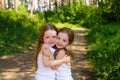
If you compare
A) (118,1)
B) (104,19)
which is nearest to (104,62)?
(118,1)

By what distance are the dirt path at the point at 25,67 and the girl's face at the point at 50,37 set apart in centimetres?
486

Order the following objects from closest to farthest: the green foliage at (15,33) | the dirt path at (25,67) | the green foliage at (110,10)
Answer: the dirt path at (25,67)
the green foliage at (15,33)
the green foliage at (110,10)

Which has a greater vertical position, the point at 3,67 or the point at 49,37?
the point at 49,37

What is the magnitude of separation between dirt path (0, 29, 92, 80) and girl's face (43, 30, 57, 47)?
16.0 feet

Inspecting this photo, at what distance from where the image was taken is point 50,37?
4.14 metres

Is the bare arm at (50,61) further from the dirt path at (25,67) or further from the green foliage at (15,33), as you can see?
the green foliage at (15,33)

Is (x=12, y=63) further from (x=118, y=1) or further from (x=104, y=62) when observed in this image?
(x=118, y=1)

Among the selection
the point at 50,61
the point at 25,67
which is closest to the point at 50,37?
the point at 50,61

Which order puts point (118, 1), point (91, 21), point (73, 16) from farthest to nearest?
point (73, 16) → point (91, 21) → point (118, 1)

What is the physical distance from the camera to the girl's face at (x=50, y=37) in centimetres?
413

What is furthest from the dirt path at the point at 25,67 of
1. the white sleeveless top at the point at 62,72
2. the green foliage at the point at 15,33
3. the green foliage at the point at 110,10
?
the green foliage at the point at 110,10

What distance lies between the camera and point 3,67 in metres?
10.7

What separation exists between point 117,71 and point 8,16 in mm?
11416

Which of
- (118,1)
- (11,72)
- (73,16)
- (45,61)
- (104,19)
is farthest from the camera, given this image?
(73,16)
